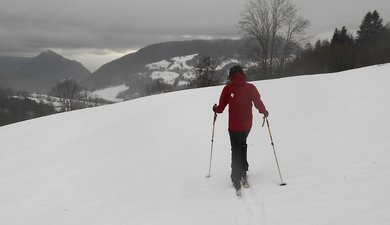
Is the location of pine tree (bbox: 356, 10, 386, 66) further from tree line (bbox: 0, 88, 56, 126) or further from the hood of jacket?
tree line (bbox: 0, 88, 56, 126)

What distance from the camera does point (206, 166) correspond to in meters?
8.59

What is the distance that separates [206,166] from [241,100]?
7.91ft

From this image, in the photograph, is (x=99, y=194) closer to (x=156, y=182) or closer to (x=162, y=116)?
(x=156, y=182)

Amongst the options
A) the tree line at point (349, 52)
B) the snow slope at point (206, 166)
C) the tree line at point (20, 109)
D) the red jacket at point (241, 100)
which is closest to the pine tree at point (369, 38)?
the tree line at point (349, 52)

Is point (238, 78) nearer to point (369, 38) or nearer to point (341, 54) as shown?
point (341, 54)

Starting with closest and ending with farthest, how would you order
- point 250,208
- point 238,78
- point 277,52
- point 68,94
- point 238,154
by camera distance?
point 250,208 → point 238,78 → point 238,154 → point 277,52 → point 68,94

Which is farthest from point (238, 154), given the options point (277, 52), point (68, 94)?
point (68, 94)

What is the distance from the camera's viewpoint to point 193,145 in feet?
34.5

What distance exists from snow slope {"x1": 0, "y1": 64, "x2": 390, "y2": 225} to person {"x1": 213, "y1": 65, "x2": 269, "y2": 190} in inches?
16.4

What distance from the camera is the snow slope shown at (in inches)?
228

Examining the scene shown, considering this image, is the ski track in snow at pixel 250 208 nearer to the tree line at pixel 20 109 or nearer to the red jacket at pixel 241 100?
the red jacket at pixel 241 100

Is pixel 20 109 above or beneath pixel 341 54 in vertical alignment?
beneath

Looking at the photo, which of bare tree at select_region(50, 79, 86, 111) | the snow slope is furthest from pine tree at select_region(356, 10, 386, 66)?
bare tree at select_region(50, 79, 86, 111)

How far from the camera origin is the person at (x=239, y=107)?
6738 mm
